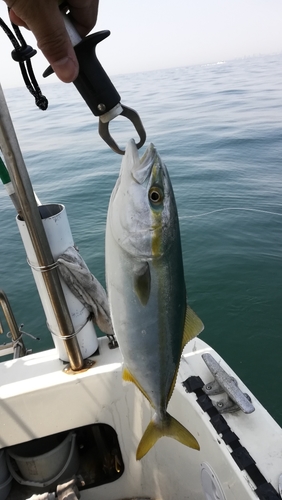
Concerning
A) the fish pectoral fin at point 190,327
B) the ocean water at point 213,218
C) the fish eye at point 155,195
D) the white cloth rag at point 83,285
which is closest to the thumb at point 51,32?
the fish eye at point 155,195

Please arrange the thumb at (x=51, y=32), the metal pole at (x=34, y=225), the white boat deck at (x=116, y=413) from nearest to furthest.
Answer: the thumb at (x=51, y=32) < the metal pole at (x=34, y=225) < the white boat deck at (x=116, y=413)

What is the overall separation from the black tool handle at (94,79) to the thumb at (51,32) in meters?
0.06

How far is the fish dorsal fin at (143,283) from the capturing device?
4.00 ft

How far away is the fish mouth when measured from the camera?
119 centimetres

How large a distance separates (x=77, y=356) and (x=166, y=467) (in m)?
1.08

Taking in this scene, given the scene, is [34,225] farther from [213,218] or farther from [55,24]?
[213,218]

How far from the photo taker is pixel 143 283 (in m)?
1.23

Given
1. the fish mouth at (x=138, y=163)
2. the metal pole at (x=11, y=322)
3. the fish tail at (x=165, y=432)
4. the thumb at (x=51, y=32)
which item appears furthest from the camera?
the metal pole at (x=11, y=322)

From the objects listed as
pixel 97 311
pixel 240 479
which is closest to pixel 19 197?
pixel 97 311

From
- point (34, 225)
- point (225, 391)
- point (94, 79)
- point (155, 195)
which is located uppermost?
point (94, 79)

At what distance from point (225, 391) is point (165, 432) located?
2.57ft

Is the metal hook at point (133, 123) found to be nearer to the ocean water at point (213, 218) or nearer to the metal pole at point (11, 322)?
the metal pole at point (11, 322)

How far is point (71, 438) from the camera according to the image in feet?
9.41

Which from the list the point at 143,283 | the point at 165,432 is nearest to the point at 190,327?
the point at 143,283
